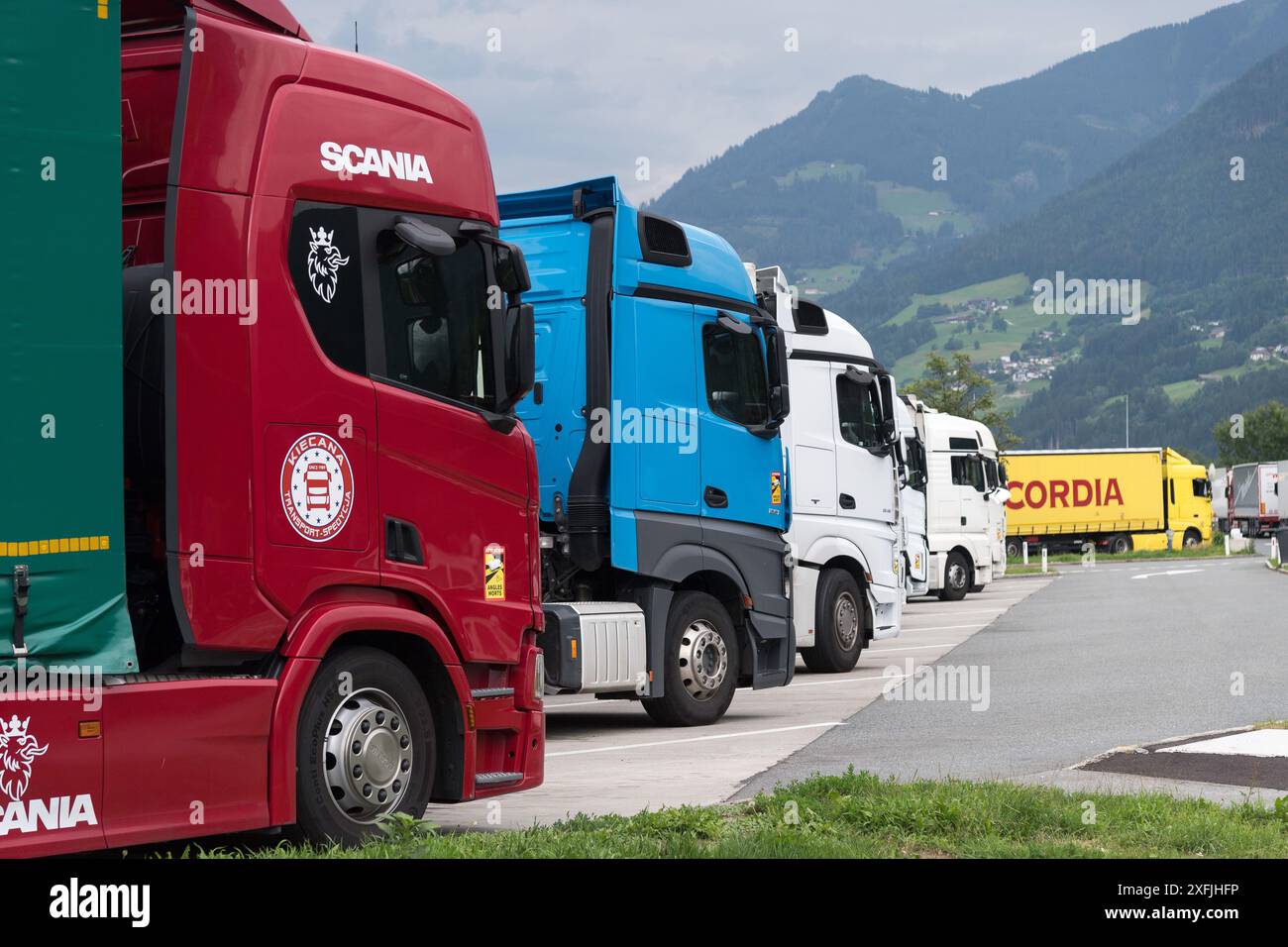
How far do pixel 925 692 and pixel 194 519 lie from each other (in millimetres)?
10052

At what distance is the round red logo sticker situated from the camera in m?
6.80

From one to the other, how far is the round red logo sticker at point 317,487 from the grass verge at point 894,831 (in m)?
1.31

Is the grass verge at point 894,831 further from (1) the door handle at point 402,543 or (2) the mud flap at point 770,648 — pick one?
(2) the mud flap at point 770,648

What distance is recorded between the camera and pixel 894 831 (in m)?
7.20

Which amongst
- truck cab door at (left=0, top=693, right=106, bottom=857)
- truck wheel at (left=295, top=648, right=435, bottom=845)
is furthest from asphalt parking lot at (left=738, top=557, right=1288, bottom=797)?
truck cab door at (left=0, top=693, right=106, bottom=857)

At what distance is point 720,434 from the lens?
12859 mm

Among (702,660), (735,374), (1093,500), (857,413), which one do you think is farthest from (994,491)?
(1093,500)

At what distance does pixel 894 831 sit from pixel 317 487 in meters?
2.87

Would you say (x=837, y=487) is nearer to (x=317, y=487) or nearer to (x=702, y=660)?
(x=702, y=660)

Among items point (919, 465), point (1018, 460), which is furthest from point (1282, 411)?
point (919, 465)

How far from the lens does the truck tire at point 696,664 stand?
1258cm

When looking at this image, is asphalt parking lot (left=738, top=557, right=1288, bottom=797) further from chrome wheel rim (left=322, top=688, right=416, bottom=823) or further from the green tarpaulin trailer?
the green tarpaulin trailer

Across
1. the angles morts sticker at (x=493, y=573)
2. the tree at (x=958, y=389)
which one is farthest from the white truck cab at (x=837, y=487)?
the tree at (x=958, y=389)
